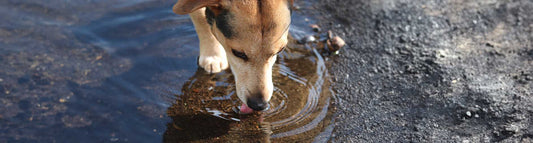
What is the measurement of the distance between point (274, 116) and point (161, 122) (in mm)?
1104

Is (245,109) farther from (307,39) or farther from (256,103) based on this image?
(307,39)

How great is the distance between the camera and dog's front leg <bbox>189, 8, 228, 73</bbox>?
5.48 meters

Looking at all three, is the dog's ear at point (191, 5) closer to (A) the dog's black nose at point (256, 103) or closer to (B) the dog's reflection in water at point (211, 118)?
(A) the dog's black nose at point (256, 103)

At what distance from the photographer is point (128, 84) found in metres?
5.30

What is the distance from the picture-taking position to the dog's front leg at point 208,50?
5.48 metres

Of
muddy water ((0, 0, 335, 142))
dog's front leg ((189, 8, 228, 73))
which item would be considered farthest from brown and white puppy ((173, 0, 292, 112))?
dog's front leg ((189, 8, 228, 73))

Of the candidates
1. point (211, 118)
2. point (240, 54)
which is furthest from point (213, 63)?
point (240, 54)

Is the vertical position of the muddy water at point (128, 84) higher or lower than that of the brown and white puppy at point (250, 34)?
lower

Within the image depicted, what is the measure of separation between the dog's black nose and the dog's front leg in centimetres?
120

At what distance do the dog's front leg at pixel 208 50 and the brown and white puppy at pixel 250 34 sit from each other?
0.69 m

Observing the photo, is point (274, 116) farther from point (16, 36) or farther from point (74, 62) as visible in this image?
point (16, 36)

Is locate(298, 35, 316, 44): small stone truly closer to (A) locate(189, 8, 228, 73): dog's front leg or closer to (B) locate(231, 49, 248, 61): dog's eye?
(A) locate(189, 8, 228, 73): dog's front leg

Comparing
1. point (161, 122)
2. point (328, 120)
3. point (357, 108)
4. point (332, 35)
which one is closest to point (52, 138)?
point (161, 122)

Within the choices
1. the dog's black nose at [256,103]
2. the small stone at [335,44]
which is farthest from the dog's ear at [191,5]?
the small stone at [335,44]
